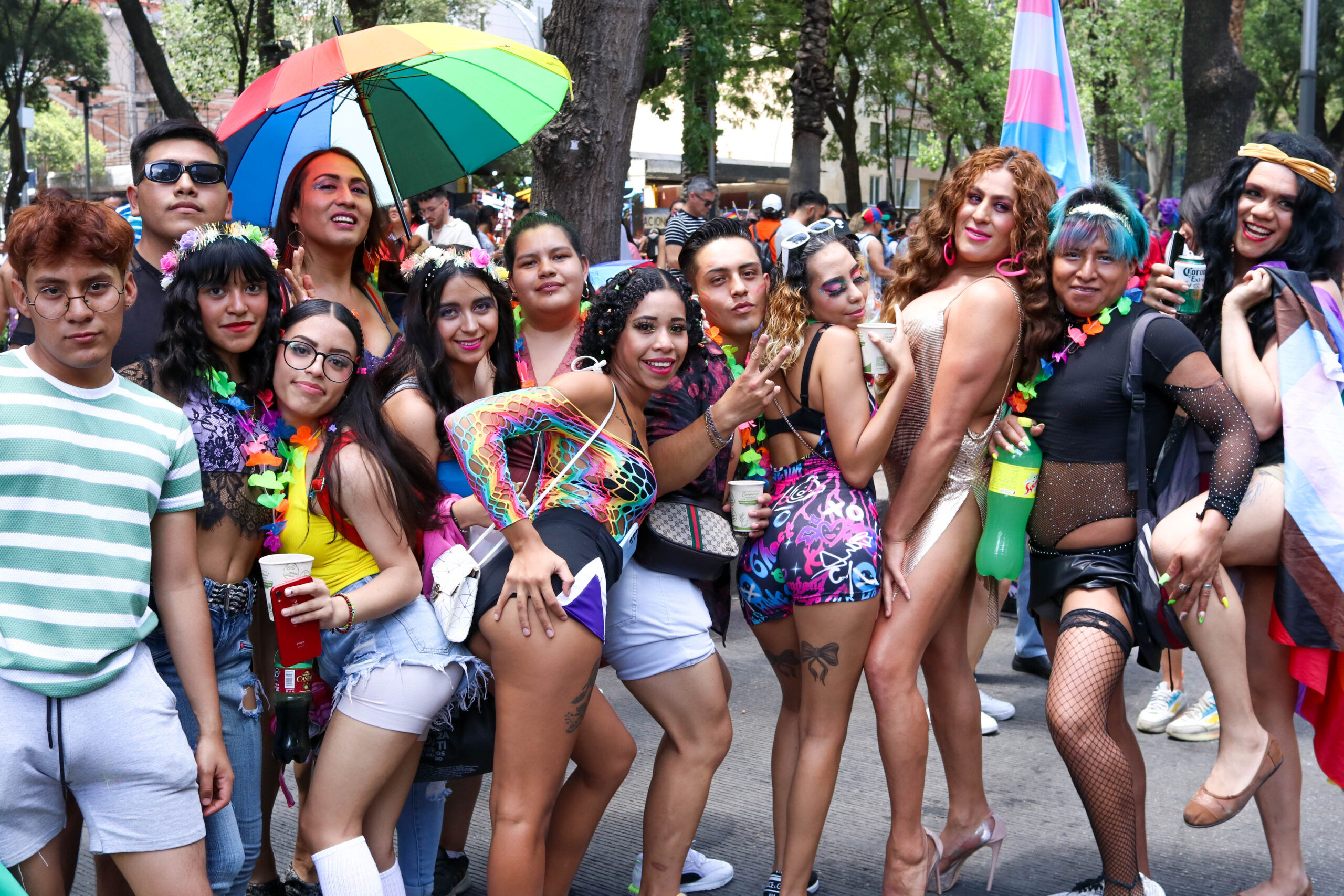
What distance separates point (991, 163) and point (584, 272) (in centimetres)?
140

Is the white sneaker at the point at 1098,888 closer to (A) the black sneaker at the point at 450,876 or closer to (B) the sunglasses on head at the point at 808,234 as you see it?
(A) the black sneaker at the point at 450,876

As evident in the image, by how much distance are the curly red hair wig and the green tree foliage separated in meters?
19.9

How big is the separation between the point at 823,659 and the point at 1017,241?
1477 millimetres

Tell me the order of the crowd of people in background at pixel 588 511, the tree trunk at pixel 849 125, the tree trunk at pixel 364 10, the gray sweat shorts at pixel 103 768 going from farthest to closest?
the tree trunk at pixel 849 125 → the tree trunk at pixel 364 10 → the crowd of people in background at pixel 588 511 → the gray sweat shorts at pixel 103 768

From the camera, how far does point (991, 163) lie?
360 centimetres

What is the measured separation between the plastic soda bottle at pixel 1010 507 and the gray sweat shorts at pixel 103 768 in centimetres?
233

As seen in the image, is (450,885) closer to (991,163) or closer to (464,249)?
(464,249)

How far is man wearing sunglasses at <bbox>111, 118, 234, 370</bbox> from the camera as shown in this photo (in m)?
3.51

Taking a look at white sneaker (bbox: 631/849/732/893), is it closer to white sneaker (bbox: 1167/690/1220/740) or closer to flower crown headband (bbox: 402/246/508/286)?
flower crown headband (bbox: 402/246/508/286)

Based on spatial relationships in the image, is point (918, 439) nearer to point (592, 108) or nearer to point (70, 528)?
point (70, 528)

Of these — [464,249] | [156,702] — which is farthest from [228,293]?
[156,702]

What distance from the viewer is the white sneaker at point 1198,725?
5.01 metres

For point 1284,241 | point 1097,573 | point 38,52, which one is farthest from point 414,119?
point 38,52

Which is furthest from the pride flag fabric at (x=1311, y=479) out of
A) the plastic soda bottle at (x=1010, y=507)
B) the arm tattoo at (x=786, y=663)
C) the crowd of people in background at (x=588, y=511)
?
the arm tattoo at (x=786, y=663)
